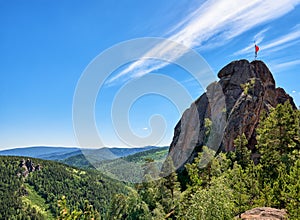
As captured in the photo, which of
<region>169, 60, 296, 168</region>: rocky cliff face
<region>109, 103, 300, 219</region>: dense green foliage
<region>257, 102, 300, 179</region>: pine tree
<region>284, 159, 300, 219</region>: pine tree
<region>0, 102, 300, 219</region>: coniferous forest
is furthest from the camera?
<region>169, 60, 296, 168</region>: rocky cliff face

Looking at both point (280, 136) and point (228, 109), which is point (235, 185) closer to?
point (280, 136)

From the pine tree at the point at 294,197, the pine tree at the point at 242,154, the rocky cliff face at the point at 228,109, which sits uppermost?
the rocky cliff face at the point at 228,109

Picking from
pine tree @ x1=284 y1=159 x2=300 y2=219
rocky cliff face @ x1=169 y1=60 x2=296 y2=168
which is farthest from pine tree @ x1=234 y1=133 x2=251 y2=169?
pine tree @ x1=284 y1=159 x2=300 y2=219

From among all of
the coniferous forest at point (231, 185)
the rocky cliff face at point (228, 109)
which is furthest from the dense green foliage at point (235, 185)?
the rocky cliff face at point (228, 109)

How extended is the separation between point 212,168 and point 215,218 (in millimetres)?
19573

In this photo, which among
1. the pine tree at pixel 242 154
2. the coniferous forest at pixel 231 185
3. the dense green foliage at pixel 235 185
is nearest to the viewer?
the coniferous forest at pixel 231 185

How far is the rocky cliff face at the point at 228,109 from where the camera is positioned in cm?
5256

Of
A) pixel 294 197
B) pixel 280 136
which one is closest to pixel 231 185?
pixel 294 197

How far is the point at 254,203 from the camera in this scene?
22.5 m

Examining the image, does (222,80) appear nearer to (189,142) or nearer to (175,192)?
(189,142)

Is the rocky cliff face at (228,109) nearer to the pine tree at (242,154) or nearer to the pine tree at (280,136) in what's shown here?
the pine tree at (242,154)

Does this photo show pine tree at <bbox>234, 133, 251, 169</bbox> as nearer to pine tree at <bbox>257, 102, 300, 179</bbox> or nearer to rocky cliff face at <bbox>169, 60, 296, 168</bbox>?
pine tree at <bbox>257, 102, 300, 179</bbox>

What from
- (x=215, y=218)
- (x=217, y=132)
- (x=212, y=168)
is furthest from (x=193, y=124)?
(x=215, y=218)

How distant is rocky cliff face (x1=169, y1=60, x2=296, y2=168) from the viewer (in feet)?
172
